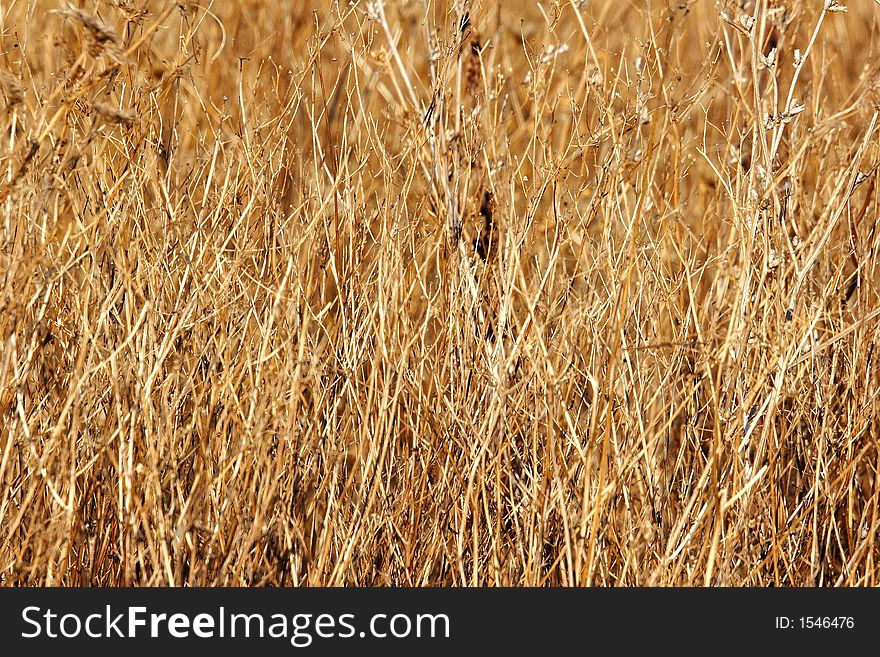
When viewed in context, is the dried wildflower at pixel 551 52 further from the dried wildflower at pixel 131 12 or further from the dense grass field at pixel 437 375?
the dried wildflower at pixel 131 12

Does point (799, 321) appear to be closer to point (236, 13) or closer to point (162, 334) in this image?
point (162, 334)

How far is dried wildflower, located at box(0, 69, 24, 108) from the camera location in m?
1.10

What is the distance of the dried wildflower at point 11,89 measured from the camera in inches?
43.5

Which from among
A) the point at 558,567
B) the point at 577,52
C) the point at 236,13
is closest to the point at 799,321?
the point at 558,567

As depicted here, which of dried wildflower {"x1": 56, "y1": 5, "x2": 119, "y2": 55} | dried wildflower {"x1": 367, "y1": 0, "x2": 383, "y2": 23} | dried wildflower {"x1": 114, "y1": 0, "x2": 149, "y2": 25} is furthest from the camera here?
dried wildflower {"x1": 367, "y1": 0, "x2": 383, "y2": 23}

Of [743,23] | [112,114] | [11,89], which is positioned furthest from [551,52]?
[11,89]

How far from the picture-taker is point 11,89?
1.16 meters

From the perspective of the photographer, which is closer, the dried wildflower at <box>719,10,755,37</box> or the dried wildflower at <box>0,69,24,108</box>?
the dried wildflower at <box>0,69,24,108</box>

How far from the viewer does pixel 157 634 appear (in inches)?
49.4

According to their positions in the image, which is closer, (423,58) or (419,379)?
(419,379)

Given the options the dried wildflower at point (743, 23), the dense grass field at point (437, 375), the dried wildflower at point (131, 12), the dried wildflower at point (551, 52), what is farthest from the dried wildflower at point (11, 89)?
the dried wildflower at point (743, 23)

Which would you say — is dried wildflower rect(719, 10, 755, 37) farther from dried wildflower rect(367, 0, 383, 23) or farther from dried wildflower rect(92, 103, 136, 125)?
dried wildflower rect(92, 103, 136, 125)

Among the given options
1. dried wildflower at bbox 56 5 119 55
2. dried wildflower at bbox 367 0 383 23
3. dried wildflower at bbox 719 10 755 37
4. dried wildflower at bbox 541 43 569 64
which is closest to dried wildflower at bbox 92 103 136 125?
dried wildflower at bbox 56 5 119 55

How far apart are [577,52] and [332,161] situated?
0.64m
